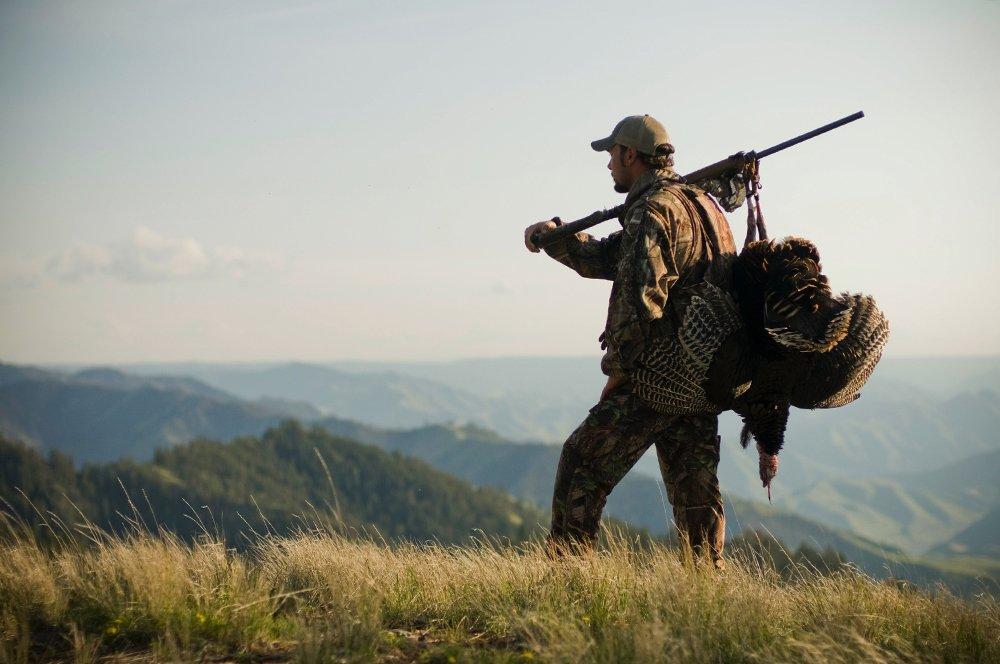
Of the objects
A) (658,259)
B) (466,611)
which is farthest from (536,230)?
(466,611)

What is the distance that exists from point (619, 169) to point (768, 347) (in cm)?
147

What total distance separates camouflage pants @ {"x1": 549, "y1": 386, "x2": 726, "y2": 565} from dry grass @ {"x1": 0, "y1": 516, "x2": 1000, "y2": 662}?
22cm

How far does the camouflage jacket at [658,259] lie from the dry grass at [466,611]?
1277 mm

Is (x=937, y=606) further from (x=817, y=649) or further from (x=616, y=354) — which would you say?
(x=616, y=354)

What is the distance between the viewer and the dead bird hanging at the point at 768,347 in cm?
467

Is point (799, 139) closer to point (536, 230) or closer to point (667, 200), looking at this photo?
point (667, 200)

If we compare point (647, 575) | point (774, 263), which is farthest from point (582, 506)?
point (774, 263)

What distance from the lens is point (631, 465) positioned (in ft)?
16.6

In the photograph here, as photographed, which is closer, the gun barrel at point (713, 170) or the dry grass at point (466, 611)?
the dry grass at point (466, 611)

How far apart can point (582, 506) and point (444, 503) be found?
556 feet

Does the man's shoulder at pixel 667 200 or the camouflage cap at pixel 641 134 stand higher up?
the camouflage cap at pixel 641 134

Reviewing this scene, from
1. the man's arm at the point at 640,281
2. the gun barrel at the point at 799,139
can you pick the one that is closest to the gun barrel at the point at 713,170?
the gun barrel at the point at 799,139

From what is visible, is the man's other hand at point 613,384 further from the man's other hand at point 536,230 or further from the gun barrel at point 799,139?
the gun barrel at point 799,139

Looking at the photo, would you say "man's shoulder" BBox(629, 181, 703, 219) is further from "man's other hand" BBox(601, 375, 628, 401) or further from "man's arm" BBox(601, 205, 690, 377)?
"man's other hand" BBox(601, 375, 628, 401)
